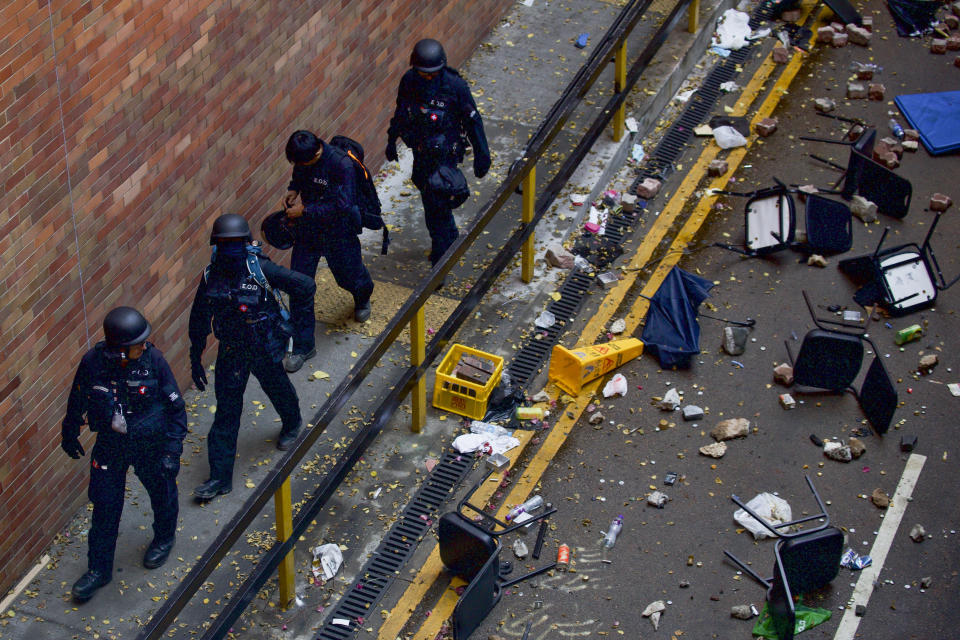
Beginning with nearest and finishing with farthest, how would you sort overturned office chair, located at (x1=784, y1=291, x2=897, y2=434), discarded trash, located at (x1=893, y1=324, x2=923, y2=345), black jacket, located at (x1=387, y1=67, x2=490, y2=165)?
overturned office chair, located at (x1=784, y1=291, x2=897, y2=434), black jacket, located at (x1=387, y1=67, x2=490, y2=165), discarded trash, located at (x1=893, y1=324, x2=923, y2=345)

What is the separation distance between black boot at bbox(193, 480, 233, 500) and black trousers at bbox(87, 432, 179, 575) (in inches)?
21.0

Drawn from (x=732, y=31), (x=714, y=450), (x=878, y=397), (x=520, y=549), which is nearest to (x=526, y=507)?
(x=520, y=549)

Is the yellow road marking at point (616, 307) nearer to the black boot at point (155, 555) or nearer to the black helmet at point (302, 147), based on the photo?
the black boot at point (155, 555)

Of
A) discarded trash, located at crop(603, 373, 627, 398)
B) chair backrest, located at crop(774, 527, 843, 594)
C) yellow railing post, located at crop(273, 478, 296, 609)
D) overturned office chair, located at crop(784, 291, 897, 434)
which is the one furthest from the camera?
discarded trash, located at crop(603, 373, 627, 398)

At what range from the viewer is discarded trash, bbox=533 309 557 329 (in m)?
10.7

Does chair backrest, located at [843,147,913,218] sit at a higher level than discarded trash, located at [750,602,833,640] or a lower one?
higher

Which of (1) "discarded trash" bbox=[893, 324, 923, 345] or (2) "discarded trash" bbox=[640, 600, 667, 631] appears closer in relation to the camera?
(2) "discarded trash" bbox=[640, 600, 667, 631]

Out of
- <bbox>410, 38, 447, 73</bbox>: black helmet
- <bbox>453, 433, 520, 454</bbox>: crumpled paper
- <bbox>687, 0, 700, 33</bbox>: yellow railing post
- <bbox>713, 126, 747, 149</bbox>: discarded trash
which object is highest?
<bbox>410, 38, 447, 73</bbox>: black helmet

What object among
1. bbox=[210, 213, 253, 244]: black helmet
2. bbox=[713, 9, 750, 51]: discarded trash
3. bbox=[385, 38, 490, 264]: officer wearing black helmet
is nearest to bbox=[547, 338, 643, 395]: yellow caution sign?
bbox=[385, 38, 490, 264]: officer wearing black helmet

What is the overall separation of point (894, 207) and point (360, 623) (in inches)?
234

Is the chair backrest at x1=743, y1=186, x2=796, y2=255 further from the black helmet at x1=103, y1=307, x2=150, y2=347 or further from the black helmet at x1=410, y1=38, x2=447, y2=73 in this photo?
the black helmet at x1=103, y1=307, x2=150, y2=347

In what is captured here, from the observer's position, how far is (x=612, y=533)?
9.10 meters

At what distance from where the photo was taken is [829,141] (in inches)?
503

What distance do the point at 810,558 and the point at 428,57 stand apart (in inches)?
170
